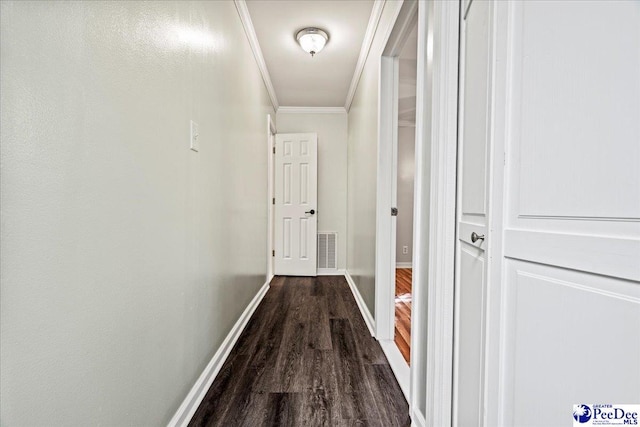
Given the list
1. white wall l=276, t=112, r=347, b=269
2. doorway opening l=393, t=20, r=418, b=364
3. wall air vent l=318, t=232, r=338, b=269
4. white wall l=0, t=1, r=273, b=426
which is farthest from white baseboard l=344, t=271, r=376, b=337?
white wall l=0, t=1, r=273, b=426

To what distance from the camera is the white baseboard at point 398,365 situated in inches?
61.9

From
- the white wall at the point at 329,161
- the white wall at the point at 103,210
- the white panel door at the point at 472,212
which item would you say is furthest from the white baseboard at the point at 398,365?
the white wall at the point at 329,161

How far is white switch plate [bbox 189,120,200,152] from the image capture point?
1.43 meters

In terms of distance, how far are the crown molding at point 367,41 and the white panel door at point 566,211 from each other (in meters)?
1.67

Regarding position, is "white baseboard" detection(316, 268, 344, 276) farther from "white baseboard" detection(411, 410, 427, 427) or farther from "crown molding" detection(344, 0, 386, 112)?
"white baseboard" detection(411, 410, 427, 427)

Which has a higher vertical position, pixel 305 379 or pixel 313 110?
pixel 313 110

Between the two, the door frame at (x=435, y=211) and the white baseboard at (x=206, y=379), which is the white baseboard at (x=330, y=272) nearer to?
the white baseboard at (x=206, y=379)

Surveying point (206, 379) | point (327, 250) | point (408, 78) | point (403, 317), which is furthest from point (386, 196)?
point (327, 250)

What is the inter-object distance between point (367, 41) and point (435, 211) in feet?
6.79

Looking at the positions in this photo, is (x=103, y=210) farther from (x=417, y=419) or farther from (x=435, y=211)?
(x=417, y=419)

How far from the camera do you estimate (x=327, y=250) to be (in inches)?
174

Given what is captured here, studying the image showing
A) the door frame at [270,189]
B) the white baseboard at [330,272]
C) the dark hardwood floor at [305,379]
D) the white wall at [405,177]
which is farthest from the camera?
the white wall at [405,177]
